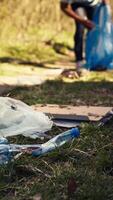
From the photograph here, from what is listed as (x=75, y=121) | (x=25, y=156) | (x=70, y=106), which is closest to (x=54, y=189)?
(x=25, y=156)

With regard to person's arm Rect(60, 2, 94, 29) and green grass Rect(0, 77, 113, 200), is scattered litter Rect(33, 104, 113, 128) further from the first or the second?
person's arm Rect(60, 2, 94, 29)

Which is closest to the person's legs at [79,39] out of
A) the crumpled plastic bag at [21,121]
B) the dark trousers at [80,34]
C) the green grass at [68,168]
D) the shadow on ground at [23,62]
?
the dark trousers at [80,34]

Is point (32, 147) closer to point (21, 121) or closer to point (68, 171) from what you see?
point (68, 171)

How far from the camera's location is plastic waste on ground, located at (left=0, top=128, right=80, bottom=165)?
11.5 feet

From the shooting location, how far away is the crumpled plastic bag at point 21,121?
4133mm

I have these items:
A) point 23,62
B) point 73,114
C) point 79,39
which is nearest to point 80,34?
point 79,39

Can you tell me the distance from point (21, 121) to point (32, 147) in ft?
2.05

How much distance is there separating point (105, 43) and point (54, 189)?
16.4ft

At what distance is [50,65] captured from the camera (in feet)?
27.5

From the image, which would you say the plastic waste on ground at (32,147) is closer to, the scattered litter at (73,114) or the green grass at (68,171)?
the green grass at (68,171)

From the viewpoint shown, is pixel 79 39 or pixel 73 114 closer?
pixel 73 114

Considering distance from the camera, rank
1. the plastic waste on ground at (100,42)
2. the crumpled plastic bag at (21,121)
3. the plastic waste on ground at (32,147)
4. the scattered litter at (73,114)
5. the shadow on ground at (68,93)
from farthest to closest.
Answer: the plastic waste on ground at (100,42) → the shadow on ground at (68,93) → the scattered litter at (73,114) → the crumpled plastic bag at (21,121) → the plastic waste on ground at (32,147)

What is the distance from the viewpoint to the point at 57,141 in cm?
380

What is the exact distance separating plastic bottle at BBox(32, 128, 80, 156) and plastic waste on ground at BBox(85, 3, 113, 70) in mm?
3910
